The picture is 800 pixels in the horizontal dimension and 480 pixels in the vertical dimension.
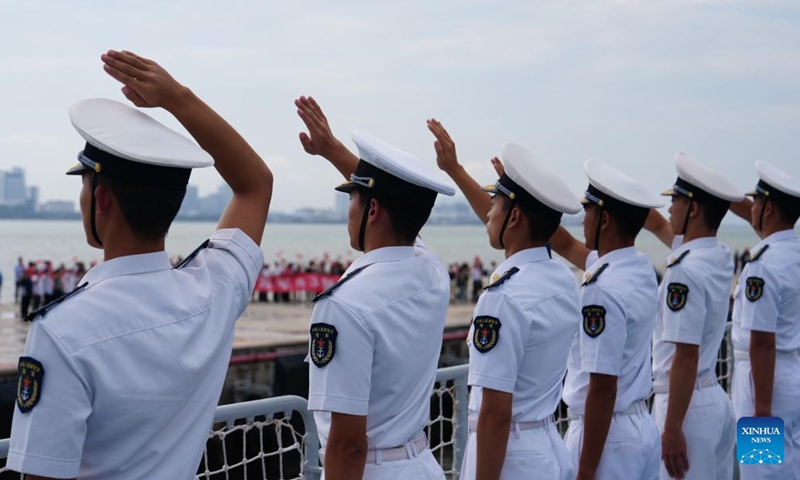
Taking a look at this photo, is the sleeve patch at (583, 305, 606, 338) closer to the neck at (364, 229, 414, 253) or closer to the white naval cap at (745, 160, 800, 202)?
the neck at (364, 229, 414, 253)

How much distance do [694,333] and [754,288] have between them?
104cm

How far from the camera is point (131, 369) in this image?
6.54 feet

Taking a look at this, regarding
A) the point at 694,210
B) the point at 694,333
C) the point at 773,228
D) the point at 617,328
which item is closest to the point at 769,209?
the point at 773,228

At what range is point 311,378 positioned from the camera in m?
2.83

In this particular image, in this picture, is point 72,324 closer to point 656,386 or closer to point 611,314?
point 611,314

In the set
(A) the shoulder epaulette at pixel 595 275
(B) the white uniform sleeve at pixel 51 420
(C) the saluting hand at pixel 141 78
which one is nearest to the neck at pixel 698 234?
(A) the shoulder epaulette at pixel 595 275

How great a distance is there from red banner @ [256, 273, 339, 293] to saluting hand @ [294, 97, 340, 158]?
39.6m

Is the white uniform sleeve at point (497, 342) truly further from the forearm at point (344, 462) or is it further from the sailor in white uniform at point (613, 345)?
the forearm at point (344, 462)

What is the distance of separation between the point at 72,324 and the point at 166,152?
46cm

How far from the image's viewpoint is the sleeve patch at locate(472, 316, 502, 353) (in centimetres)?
350

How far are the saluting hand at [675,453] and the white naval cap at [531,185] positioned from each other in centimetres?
161

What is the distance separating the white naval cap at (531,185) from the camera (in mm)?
3762

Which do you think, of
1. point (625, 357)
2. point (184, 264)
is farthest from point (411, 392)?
point (625, 357)

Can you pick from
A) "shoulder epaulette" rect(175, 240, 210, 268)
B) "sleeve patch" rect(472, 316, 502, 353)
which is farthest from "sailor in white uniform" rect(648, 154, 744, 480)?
"shoulder epaulette" rect(175, 240, 210, 268)
